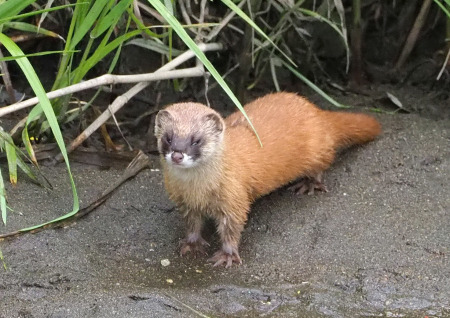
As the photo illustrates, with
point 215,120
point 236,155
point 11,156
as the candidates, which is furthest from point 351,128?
point 11,156

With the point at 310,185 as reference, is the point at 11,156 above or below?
above

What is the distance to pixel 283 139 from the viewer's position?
133 inches

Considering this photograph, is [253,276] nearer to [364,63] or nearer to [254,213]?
[254,213]

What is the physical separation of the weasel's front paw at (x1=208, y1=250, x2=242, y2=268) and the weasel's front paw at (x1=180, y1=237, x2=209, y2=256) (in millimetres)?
73

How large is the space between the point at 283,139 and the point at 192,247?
641 millimetres

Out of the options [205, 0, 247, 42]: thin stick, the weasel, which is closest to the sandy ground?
the weasel

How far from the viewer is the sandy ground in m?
2.67

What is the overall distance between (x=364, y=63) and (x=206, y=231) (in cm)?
164

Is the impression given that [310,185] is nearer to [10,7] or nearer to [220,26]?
[220,26]

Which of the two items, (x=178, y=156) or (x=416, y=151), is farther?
(x=416, y=151)

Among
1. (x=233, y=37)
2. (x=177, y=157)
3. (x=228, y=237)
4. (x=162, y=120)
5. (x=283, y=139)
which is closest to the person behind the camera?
(x=177, y=157)

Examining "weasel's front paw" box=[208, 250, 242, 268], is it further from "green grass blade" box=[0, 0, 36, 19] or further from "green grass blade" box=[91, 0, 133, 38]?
"green grass blade" box=[0, 0, 36, 19]

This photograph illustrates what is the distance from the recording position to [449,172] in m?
3.47

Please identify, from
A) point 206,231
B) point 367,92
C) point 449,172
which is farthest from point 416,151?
point 206,231
